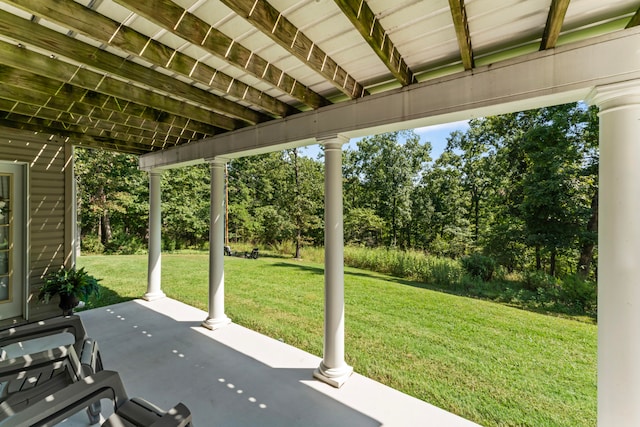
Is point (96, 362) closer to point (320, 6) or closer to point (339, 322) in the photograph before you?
point (339, 322)

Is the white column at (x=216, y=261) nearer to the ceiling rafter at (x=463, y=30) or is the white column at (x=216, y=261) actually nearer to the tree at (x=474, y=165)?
the ceiling rafter at (x=463, y=30)

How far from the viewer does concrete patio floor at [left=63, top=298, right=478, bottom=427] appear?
2.35 m

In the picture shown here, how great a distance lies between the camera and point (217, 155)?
4012 millimetres

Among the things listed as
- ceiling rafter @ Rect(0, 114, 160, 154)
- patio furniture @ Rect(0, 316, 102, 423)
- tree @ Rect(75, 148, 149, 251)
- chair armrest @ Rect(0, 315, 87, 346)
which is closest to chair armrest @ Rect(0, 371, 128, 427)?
patio furniture @ Rect(0, 316, 102, 423)

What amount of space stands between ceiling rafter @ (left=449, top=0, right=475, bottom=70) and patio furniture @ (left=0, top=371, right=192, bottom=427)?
94.5 inches

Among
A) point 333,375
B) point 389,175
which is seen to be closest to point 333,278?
point 333,375

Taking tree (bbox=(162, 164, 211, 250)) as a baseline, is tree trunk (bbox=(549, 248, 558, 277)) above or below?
below

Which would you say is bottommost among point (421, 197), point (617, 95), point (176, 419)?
point (176, 419)

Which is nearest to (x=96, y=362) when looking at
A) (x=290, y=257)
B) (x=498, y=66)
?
(x=498, y=66)

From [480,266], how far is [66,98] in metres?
9.26

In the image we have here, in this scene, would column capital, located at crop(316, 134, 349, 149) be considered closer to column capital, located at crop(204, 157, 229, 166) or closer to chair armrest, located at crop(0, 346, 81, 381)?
column capital, located at crop(204, 157, 229, 166)

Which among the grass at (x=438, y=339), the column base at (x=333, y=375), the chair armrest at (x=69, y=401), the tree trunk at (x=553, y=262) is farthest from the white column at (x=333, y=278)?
the tree trunk at (x=553, y=262)

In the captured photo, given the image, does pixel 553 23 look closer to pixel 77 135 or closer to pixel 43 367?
pixel 43 367

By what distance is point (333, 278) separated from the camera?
115 inches
